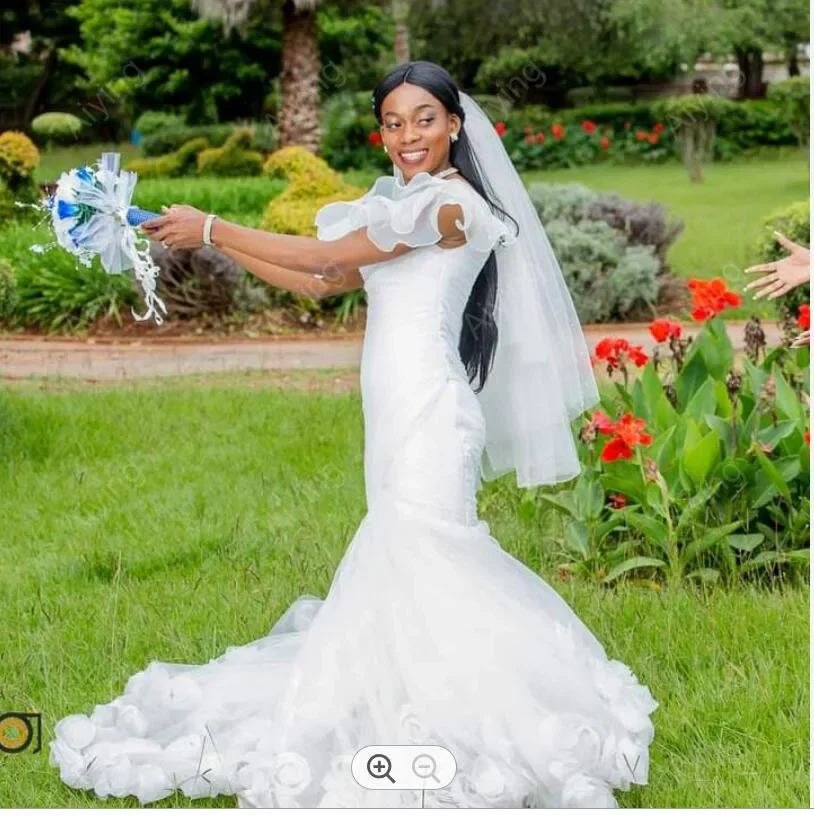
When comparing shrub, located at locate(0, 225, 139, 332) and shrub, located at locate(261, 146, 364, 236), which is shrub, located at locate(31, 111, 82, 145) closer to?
shrub, located at locate(261, 146, 364, 236)

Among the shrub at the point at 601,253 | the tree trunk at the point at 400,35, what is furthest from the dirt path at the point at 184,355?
the tree trunk at the point at 400,35

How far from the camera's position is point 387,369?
2.72 metres

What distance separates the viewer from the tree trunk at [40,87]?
51.3ft

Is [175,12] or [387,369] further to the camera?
[175,12]

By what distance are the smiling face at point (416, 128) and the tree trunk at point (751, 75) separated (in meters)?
16.5

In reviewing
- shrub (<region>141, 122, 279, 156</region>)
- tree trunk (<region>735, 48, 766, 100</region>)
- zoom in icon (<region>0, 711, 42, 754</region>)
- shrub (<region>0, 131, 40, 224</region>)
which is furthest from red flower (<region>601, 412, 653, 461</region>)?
tree trunk (<region>735, 48, 766, 100</region>)

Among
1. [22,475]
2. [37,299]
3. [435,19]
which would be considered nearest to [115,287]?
[37,299]

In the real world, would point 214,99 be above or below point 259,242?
below

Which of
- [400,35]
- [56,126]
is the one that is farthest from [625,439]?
[56,126]

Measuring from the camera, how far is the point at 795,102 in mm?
16906

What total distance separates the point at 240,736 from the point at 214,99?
46.1 ft

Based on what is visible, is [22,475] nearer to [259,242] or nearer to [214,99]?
[259,242]

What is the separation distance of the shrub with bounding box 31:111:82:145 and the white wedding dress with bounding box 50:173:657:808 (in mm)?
13281

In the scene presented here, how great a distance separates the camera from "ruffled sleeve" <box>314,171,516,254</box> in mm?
2598
